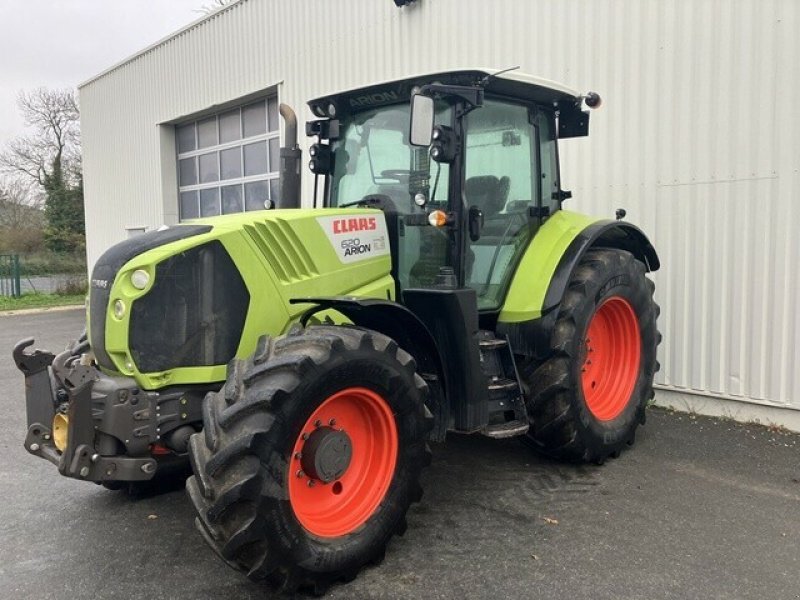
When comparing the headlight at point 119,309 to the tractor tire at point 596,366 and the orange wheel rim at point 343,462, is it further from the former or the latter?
the tractor tire at point 596,366

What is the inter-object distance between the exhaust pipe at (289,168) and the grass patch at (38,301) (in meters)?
16.9

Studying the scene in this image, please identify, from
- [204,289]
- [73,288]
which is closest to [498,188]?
[204,289]

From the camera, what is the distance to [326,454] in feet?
10.6

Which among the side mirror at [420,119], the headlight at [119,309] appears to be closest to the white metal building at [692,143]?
the side mirror at [420,119]

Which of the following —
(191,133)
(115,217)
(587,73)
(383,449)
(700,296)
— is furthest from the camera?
(115,217)

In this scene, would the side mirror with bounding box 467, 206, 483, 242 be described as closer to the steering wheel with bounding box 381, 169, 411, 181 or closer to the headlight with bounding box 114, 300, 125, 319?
the steering wheel with bounding box 381, 169, 411, 181

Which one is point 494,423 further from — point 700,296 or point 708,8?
point 708,8

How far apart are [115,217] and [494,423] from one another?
14436mm

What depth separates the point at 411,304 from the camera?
158 inches

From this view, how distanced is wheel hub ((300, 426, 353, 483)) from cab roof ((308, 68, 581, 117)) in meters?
2.12

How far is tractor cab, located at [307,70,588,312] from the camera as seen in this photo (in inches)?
159

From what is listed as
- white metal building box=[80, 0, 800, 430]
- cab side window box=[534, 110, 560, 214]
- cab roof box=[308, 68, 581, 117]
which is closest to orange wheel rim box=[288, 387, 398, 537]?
cab roof box=[308, 68, 581, 117]

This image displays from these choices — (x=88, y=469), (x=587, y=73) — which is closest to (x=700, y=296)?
(x=587, y=73)

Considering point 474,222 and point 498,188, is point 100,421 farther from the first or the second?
point 498,188
